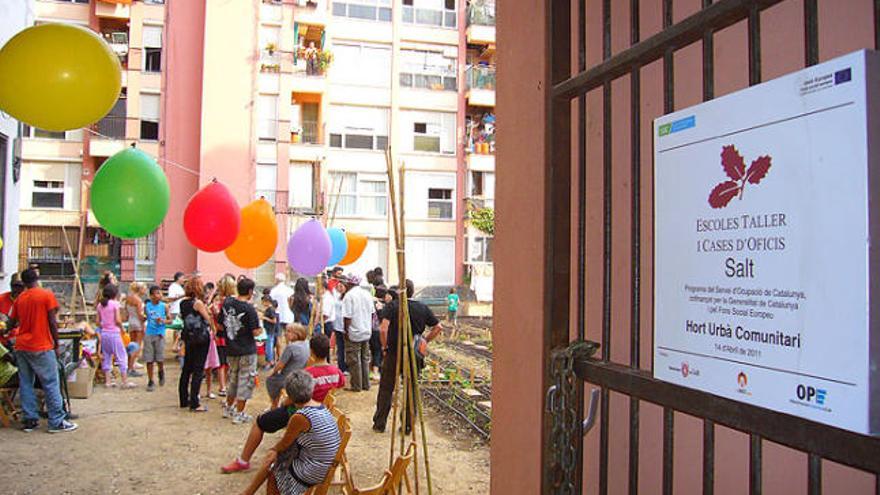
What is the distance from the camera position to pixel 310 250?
30.3ft

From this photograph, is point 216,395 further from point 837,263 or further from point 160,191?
point 837,263

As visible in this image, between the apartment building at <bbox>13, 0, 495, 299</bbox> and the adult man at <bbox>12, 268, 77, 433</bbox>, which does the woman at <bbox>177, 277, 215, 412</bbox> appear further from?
the apartment building at <bbox>13, 0, 495, 299</bbox>

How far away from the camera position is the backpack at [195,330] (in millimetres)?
7867

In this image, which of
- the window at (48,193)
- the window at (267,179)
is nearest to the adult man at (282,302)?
the window at (267,179)

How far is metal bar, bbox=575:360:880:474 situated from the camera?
123 cm

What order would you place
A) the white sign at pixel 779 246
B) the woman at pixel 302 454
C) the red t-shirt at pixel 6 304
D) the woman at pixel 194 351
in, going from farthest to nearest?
the woman at pixel 194 351
the red t-shirt at pixel 6 304
the woman at pixel 302 454
the white sign at pixel 779 246

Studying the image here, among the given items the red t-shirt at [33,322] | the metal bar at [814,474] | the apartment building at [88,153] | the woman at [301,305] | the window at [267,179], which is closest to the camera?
the metal bar at [814,474]

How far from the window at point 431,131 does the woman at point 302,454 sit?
21.9 m

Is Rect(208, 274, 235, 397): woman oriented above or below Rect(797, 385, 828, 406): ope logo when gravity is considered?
below

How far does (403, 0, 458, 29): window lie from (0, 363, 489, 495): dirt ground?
21.1 m

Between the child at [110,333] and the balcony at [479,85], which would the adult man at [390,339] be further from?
the balcony at [479,85]

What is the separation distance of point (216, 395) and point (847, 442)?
9069 millimetres

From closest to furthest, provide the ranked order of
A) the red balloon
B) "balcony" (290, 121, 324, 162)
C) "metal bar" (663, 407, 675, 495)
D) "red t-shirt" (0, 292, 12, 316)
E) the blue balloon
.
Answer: "metal bar" (663, 407, 675, 495), the red balloon, "red t-shirt" (0, 292, 12, 316), the blue balloon, "balcony" (290, 121, 324, 162)

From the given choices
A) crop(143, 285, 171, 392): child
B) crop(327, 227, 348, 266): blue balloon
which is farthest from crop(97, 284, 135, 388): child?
crop(327, 227, 348, 266): blue balloon
